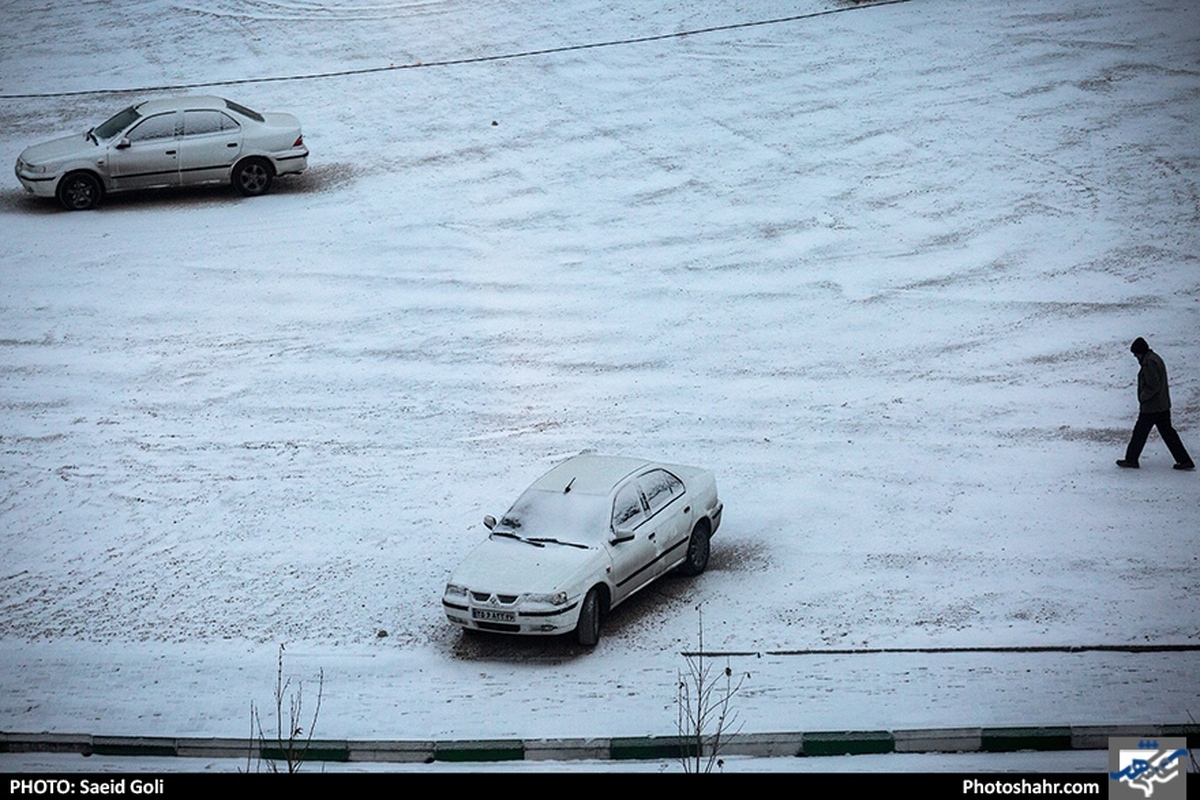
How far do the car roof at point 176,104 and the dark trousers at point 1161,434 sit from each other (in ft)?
49.1

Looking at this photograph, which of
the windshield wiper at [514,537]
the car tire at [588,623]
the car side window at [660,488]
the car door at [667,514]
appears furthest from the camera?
the car side window at [660,488]

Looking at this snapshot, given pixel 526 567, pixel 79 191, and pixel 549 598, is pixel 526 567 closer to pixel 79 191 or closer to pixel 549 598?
pixel 549 598

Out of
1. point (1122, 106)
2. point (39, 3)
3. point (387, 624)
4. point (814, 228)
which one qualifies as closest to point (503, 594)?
point (387, 624)

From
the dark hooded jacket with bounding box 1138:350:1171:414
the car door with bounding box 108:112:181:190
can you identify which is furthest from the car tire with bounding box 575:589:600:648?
the car door with bounding box 108:112:181:190

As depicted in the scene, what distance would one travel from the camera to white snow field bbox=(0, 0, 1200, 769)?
470 inches

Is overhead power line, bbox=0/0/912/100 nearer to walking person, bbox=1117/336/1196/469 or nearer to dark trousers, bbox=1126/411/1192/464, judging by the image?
walking person, bbox=1117/336/1196/469

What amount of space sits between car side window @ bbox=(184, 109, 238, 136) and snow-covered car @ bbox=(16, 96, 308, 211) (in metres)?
0.02

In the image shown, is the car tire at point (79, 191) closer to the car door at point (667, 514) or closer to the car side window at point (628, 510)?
the car door at point (667, 514)

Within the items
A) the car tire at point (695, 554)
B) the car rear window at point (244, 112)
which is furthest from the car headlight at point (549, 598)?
the car rear window at point (244, 112)

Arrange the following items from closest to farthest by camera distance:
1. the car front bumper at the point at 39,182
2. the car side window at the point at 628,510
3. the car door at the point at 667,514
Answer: the car side window at the point at 628,510, the car door at the point at 667,514, the car front bumper at the point at 39,182

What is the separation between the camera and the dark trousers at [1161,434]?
1508 cm

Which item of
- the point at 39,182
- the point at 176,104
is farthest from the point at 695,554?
the point at 39,182

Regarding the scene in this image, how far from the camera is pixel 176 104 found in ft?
73.8

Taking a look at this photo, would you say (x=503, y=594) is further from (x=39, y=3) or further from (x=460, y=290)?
(x=39, y=3)
